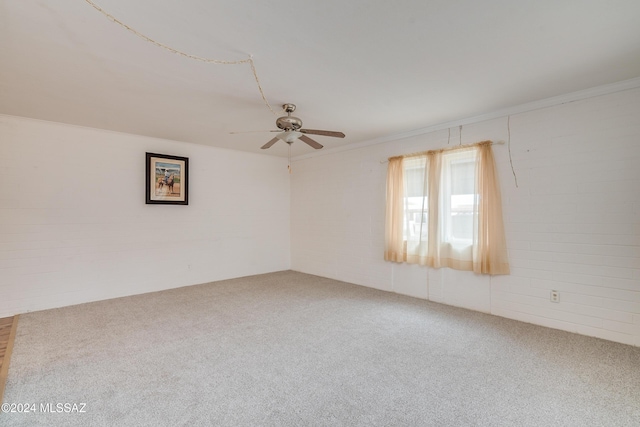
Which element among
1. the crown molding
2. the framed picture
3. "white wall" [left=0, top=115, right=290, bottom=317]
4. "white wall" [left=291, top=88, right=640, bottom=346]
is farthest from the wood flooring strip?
the crown molding

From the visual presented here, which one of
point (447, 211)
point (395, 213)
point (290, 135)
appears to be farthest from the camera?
Answer: point (395, 213)

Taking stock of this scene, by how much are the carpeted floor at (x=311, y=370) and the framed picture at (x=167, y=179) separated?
1839mm

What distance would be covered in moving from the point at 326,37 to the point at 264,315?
2962 mm

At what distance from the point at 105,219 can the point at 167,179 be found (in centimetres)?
105

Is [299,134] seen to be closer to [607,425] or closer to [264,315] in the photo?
[264,315]

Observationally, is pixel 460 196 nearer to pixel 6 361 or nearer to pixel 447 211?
pixel 447 211

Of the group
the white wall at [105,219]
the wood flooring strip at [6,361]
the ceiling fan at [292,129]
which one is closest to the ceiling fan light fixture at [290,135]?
the ceiling fan at [292,129]

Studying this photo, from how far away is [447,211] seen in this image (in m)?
4.00

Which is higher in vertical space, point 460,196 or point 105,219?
point 460,196

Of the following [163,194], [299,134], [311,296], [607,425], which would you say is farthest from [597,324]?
[163,194]

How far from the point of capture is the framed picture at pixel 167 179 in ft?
15.4

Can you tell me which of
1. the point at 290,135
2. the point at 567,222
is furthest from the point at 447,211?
the point at 290,135

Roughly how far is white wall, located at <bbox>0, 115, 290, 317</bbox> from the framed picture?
116mm

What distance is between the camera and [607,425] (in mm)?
1719
